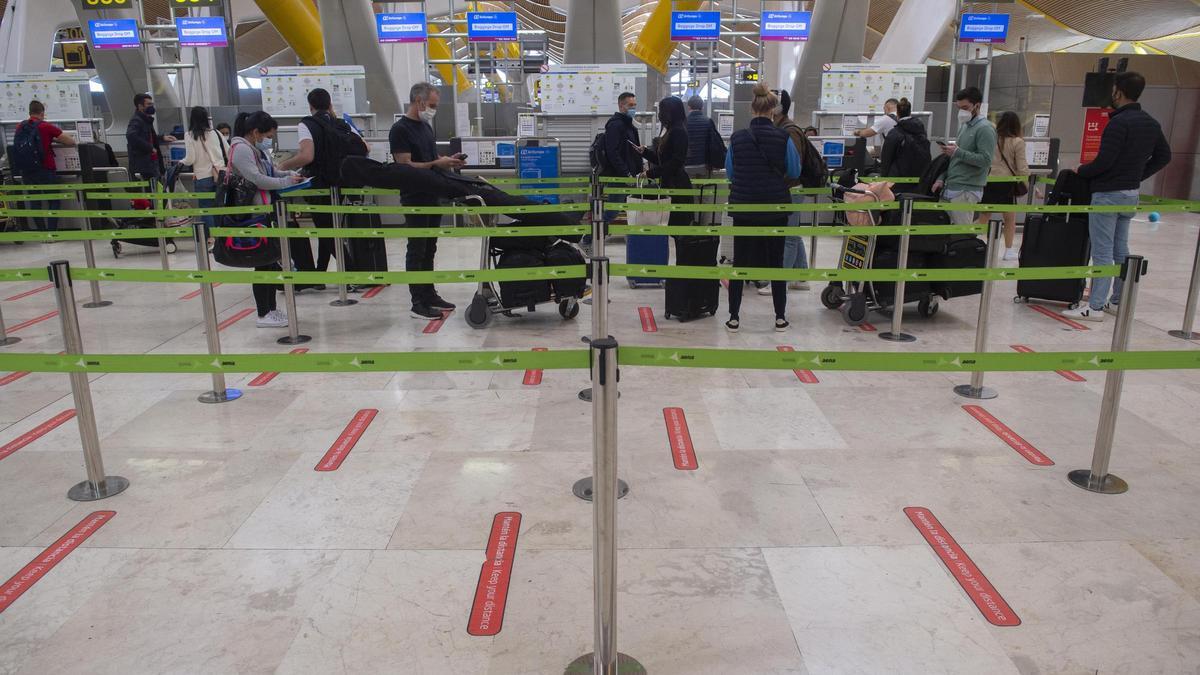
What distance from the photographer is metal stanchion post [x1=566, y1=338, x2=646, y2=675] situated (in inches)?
90.1

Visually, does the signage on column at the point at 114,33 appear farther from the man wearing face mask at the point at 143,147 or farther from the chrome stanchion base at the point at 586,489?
the chrome stanchion base at the point at 586,489

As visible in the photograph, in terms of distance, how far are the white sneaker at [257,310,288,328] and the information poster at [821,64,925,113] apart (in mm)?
9296

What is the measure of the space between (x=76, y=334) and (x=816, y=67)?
42.7ft

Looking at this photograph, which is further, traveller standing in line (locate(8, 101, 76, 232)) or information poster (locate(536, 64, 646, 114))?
information poster (locate(536, 64, 646, 114))

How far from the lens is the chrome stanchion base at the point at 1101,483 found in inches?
148

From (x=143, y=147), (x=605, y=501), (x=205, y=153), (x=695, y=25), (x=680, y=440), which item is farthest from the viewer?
(x=695, y=25)

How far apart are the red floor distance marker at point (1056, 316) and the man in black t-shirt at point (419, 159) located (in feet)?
16.9

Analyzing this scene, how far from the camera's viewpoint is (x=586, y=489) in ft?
12.2

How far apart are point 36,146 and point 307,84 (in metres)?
3.72

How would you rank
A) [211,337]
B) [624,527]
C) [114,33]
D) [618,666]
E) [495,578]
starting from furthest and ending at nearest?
[114,33]
[211,337]
[624,527]
[495,578]
[618,666]

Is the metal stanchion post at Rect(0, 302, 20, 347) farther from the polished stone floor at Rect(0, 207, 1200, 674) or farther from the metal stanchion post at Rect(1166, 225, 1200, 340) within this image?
the metal stanchion post at Rect(1166, 225, 1200, 340)

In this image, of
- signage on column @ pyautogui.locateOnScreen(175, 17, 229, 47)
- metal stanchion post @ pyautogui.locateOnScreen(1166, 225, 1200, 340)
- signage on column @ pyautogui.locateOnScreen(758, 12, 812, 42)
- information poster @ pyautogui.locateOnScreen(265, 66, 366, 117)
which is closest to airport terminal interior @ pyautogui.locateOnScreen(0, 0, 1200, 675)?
metal stanchion post @ pyautogui.locateOnScreen(1166, 225, 1200, 340)

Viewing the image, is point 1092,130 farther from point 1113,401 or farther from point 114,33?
point 114,33

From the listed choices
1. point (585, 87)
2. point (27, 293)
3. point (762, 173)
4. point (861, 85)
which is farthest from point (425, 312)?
point (861, 85)
